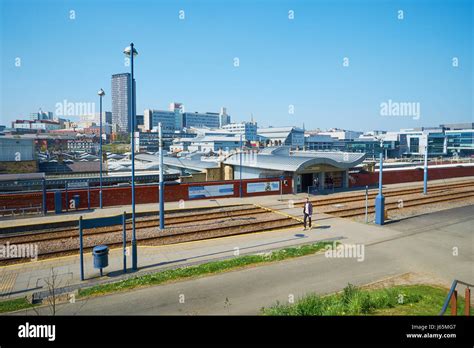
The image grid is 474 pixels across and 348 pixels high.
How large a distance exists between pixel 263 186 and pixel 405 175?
1979 centimetres

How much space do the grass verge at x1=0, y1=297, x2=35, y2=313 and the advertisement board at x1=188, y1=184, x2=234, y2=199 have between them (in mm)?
18407

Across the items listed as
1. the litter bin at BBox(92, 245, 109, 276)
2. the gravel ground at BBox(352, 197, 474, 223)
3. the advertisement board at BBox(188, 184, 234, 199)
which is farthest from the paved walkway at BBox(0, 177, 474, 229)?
the litter bin at BBox(92, 245, 109, 276)

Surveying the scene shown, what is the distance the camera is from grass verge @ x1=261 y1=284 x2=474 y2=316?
7.71m

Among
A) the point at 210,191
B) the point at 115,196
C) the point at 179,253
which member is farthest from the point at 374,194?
the point at 179,253

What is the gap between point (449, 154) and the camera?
111 m

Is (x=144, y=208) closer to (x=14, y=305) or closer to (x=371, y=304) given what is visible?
(x=14, y=305)

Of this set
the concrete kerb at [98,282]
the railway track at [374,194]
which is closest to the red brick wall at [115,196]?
the railway track at [374,194]

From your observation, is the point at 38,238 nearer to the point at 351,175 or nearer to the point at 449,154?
the point at 351,175

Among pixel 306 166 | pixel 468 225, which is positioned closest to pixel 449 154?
pixel 306 166

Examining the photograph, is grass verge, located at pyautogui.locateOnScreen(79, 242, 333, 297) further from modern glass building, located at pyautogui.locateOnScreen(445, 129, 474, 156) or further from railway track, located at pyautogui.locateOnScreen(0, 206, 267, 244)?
modern glass building, located at pyautogui.locateOnScreen(445, 129, 474, 156)

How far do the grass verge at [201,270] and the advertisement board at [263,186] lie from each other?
A: 16.0m

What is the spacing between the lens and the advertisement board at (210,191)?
27719 millimetres

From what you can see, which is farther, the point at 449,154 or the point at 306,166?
the point at 449,154
